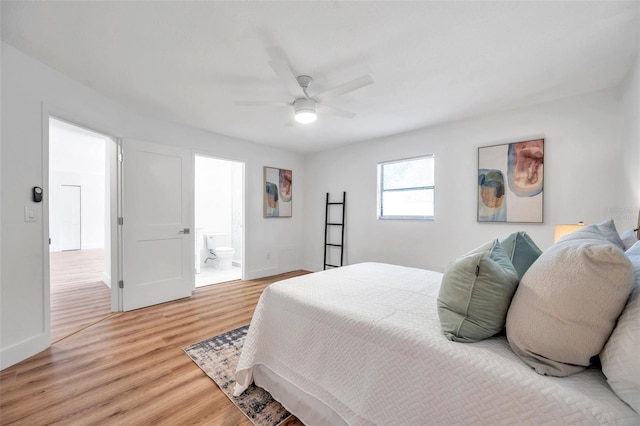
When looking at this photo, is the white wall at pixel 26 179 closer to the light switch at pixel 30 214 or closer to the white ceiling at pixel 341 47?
the light switch at pixel 30 214

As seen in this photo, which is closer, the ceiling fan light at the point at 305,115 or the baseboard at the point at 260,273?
the ceiling fan light at the point at 305,115

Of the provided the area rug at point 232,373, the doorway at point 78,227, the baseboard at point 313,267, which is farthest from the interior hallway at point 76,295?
the baseboard at point 313,267

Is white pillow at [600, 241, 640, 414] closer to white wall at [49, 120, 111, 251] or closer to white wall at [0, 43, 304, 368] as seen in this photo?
white wall at [0, 43, 304, 368]

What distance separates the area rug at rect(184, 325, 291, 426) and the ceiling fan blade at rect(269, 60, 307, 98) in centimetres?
220

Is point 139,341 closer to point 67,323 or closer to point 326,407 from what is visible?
point 67,323

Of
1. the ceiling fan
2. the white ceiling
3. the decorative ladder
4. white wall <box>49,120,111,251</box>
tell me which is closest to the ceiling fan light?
the ceiling fan

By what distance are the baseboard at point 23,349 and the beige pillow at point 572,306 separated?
10.6ft

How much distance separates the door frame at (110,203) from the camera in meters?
2.25

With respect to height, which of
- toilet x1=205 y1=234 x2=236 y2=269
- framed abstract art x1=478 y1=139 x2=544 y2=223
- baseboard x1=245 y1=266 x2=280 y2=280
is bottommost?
baseboard x1=245 y1=266 x2=280 y2=280

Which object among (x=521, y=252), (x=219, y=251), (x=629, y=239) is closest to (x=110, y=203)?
(x=219, y=251)

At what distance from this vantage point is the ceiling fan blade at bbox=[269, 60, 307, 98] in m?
1.82

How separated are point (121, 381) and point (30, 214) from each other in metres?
1.53

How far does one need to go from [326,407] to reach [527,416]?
0.90 metres

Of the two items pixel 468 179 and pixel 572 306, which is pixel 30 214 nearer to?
pixel 572 306
